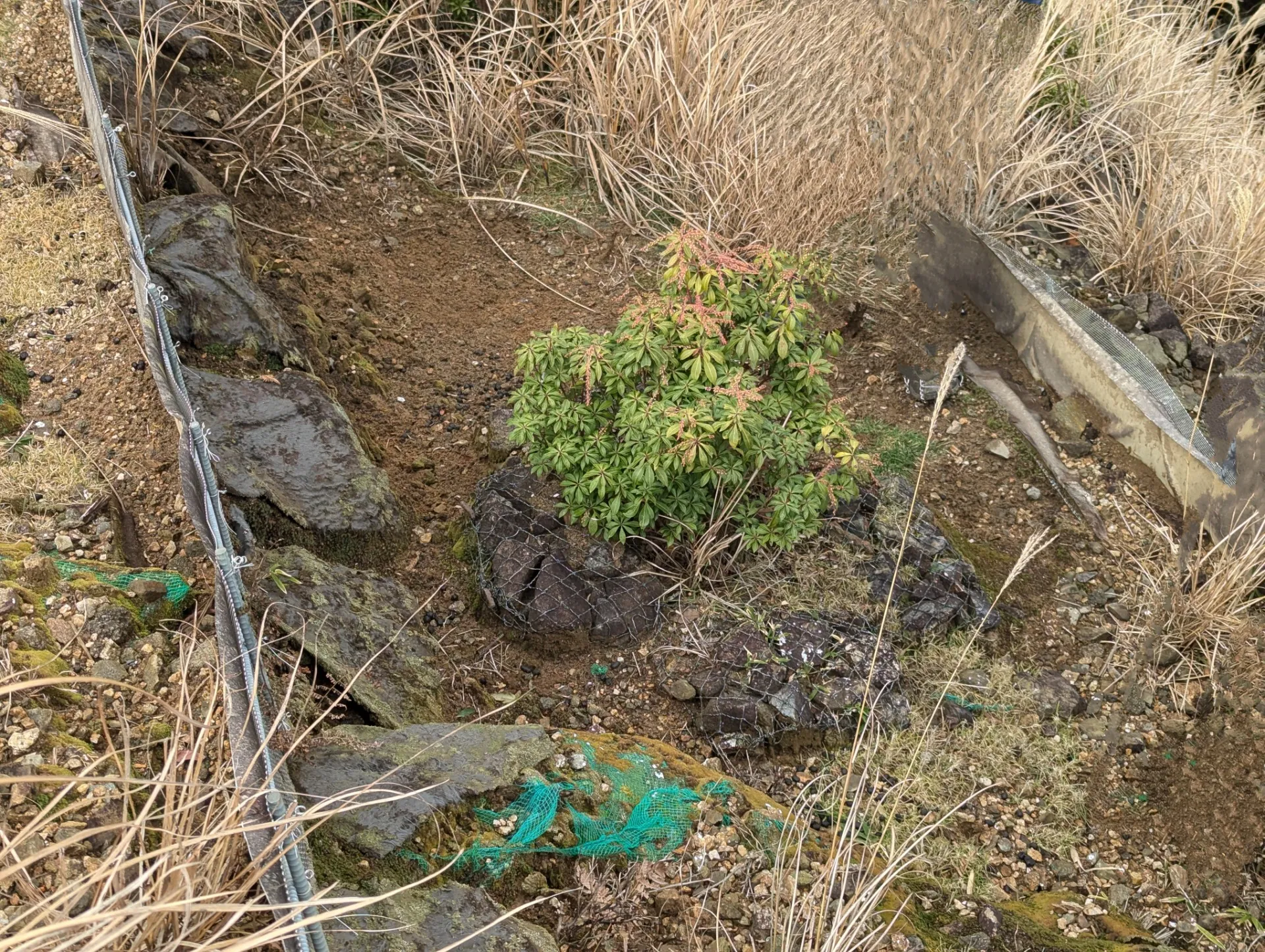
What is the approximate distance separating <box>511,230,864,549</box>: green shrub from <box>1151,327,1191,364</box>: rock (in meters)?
1.97

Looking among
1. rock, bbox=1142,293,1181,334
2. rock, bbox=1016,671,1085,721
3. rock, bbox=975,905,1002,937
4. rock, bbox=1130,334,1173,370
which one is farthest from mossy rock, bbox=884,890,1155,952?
rock, bbox=1142,293,1181,334

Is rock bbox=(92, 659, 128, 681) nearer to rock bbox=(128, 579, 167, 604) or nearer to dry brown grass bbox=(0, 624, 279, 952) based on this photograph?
dry brown grass bbox=(0, 624, 279, 952)

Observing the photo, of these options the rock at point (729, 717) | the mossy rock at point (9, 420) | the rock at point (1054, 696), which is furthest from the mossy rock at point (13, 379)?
the rock at point (1054, 696)

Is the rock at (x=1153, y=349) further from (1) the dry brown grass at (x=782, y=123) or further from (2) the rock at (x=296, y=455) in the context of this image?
(2) the rock at (x=296, y=455)

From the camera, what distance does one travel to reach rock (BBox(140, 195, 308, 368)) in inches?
121

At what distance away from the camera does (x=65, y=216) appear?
3449 millimetres

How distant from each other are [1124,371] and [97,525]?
3.51 m

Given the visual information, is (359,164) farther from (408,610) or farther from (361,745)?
(361,745)

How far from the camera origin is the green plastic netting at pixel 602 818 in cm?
212

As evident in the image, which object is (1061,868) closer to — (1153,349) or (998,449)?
(998,449)

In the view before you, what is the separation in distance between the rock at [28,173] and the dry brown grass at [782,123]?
955 mm

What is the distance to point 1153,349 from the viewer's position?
4191 mm

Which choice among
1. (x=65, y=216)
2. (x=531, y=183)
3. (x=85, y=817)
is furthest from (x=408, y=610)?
(x=531, y=183)

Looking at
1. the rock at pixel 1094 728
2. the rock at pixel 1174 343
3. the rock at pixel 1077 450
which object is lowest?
the rock at pixel 1094 728
